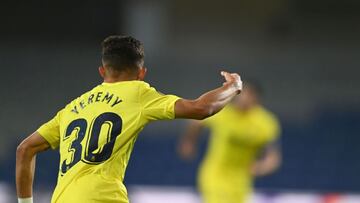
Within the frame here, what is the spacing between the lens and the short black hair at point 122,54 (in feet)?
16.9

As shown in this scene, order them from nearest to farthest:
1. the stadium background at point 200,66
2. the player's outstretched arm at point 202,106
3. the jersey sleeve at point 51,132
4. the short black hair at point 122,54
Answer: the player's outstretched arm at point 202,106
the short black hair at point 122,54
the jersey sleeve at point 51,132
the stadium background at point 200,66

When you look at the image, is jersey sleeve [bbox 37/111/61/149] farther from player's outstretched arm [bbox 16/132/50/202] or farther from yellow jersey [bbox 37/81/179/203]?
yellow jersey [bbox 37/81/179/203]

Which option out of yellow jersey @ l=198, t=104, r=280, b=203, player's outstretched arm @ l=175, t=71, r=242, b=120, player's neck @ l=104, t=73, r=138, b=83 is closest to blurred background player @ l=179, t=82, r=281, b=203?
yellow jersey @ l=198, t=104, r=280, b=203

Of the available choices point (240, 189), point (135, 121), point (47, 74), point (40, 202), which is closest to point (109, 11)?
point (47, 74)

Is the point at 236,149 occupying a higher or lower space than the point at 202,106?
lower

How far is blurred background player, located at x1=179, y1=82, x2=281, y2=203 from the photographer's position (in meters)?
10.5

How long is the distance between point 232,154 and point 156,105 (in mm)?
5626

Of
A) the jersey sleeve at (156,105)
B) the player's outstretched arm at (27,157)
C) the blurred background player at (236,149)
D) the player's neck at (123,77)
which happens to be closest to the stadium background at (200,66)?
the blurred background player at (236,149)

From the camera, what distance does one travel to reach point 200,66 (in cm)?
1669

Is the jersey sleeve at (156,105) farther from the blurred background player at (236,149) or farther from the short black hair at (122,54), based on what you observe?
the blurred background player at (236,149)

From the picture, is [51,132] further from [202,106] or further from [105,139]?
[202,106]

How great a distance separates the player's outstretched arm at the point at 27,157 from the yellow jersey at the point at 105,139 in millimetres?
212

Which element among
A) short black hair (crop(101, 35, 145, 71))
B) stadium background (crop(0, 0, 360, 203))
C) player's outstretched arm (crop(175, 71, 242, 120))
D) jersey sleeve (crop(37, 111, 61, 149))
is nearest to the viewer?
player's outstretched arm (crop(175, 71, 242, 120))

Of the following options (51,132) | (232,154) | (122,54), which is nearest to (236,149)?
(232,154)
